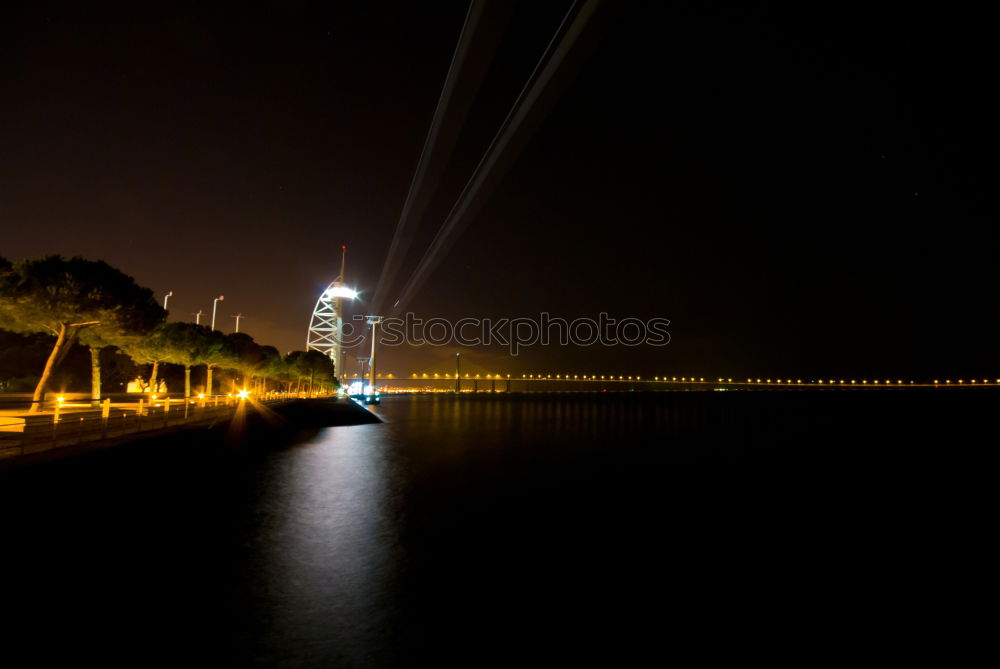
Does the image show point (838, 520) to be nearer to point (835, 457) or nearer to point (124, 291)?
point (835, 457)

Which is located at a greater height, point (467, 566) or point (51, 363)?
point (51, 363)

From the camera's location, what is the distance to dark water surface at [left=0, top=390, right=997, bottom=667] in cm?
460

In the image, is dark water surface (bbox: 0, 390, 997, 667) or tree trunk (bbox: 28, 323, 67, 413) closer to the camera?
dark water surface (bbox: 0, 390, 997, 667)

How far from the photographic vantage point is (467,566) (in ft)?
22.1

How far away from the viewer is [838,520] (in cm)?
1072

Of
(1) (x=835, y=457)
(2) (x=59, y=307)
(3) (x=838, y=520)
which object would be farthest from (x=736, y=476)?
(2) (x=59, y=307)

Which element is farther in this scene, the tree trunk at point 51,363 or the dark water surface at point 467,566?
the tree trunk at point 51,363

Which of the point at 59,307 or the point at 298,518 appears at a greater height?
the point at 59,307

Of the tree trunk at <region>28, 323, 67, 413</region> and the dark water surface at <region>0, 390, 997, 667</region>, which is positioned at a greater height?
the tree trunk at <region>28, 323, 67, 413</region>

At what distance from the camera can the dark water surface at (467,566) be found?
15.1 feet

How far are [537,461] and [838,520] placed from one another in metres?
8.96

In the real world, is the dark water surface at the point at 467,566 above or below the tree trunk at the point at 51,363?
below

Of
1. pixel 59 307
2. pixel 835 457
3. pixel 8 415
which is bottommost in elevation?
pixel 835 457

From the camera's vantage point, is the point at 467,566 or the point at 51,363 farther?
the point at 51,363
